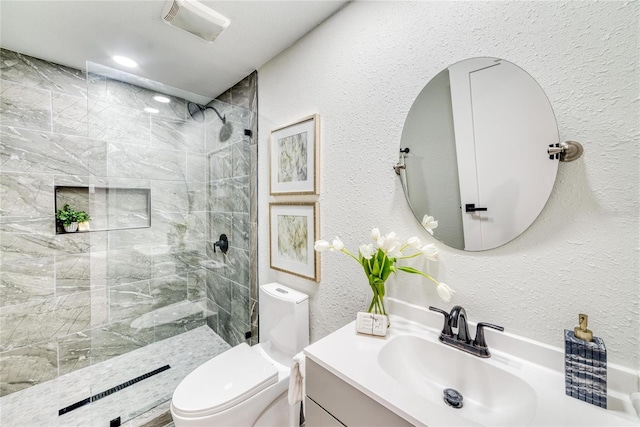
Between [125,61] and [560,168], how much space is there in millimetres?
2572

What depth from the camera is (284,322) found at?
1.45 metres

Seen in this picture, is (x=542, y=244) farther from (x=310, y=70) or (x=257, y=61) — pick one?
(x=257, y=61)

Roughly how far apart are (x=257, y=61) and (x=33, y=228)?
1.95 m

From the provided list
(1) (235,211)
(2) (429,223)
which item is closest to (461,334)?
(2) (429,223)

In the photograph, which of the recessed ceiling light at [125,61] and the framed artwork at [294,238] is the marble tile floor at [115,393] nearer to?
the framed artwork at [294,238]

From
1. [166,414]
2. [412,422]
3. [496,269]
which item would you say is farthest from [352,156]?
[166,414]

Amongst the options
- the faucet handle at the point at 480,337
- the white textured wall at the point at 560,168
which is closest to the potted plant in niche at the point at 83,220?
the white textured wall at the point at 560,168

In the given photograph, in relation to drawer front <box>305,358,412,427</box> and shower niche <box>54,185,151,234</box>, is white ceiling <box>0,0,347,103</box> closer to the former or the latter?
shower niche <box>54,185,151,234</box>

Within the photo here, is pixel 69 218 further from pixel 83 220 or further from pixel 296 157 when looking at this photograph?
pixel 296 157

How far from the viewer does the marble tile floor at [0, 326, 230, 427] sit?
1.48 meters

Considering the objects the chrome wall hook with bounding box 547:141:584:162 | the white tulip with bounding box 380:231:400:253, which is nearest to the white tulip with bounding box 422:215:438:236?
the white tulip with bounding box 380:231:400:253

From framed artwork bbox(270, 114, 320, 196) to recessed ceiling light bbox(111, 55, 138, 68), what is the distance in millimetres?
1185

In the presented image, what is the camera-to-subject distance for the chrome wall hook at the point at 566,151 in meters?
0.72

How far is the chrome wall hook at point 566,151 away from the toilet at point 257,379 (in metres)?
1.26
